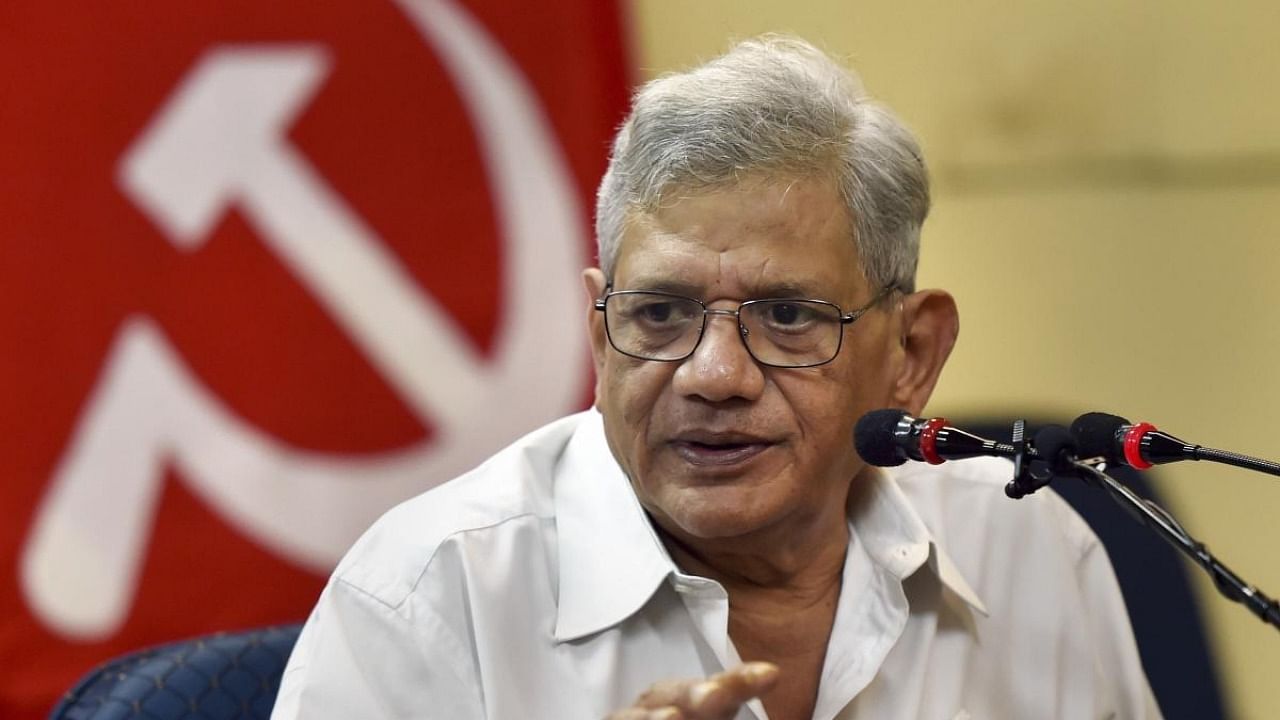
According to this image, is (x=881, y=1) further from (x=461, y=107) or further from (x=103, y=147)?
(x=103, y=147)

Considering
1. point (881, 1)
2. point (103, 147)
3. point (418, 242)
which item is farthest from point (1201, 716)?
point (103, 147)

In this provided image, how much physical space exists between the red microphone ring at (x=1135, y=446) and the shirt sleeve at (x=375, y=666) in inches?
32.5

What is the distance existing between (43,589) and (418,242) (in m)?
0.94

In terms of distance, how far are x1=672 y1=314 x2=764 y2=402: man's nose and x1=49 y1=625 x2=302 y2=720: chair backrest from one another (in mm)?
760

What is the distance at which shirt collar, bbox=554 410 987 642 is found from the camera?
1834 mm

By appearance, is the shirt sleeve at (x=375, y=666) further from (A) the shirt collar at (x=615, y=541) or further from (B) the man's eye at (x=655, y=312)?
(B) the man's eye at (x=655, y=312)

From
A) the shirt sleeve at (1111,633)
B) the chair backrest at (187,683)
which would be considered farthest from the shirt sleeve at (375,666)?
the shirt sleeve at (1111,633)

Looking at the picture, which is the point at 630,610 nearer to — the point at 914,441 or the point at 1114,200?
the point at 914,441

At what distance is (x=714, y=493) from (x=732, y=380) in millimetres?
145

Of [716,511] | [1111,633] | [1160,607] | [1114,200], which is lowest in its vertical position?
[1160,607]

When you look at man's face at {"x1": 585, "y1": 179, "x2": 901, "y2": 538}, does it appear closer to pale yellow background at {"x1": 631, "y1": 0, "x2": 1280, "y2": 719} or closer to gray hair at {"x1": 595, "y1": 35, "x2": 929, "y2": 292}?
gray hair at {"x1": 595, "y1": 35, "x2": 929, "y2": 292}

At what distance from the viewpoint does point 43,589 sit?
2.63 metres

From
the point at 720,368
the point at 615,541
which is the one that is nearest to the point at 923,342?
the point at 720,368

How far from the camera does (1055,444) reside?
1376 mm
